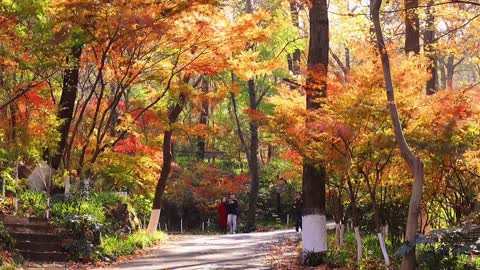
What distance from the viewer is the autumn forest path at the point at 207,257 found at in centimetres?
1233

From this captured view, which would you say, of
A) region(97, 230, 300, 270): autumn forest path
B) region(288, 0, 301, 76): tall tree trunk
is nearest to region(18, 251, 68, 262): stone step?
region(97, 230, 300, 270): autumn forest path

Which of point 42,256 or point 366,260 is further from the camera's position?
point 42,256

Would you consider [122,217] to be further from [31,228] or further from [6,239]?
[6,239]

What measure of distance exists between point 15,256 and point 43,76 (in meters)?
3.86

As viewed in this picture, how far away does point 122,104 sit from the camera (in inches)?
971

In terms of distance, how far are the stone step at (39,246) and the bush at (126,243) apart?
40.2 inches

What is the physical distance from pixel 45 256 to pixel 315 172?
5.93m

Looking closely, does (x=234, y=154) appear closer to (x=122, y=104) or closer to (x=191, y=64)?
(x=122, y=104)

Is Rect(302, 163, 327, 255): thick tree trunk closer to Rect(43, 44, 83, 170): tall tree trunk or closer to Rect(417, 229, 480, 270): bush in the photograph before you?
Rect(417, 229, 480, 270): bush


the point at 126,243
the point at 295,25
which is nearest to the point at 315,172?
the point at 126,243

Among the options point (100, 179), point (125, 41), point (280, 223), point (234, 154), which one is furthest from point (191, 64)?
point (234, 154)

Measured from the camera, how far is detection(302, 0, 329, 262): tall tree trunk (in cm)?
1174

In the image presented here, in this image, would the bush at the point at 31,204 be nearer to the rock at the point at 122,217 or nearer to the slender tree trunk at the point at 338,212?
the rock at the point at 122,217

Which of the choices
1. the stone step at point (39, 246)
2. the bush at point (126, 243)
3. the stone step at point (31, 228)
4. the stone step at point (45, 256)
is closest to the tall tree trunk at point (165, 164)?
the bush at point (126, 243)
